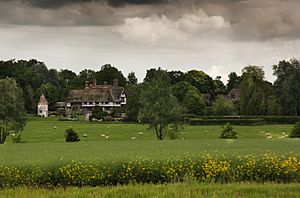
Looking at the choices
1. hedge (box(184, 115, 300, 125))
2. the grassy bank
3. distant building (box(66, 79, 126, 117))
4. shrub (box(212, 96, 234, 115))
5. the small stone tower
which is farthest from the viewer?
distant building (box(66, 79, 126, 117))

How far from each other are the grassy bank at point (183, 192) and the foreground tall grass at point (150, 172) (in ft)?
7.69

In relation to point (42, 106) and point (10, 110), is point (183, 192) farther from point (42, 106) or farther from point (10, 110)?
point (42, 106)

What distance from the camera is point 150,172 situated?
22.8m

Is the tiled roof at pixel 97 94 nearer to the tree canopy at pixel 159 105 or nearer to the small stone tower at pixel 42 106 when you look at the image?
the small stone tower at pixel 42 106

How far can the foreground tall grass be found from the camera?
22.2 metres

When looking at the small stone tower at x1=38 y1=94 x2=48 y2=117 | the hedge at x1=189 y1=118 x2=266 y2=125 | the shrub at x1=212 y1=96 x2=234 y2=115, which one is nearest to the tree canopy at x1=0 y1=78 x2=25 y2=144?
the hedge at x1=189 y1=118 x2=266 y2=125

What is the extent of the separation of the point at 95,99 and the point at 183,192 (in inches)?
5756

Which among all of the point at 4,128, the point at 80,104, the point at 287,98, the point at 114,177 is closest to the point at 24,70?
the point at 80,104

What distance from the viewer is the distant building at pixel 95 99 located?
163m

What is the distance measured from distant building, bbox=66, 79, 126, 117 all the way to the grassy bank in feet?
466

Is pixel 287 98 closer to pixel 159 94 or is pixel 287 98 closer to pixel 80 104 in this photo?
pixel 159 94

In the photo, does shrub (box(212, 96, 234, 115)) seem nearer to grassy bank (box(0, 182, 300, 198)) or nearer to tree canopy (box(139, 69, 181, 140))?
tree canopy (box(139, 69, 181, 140))

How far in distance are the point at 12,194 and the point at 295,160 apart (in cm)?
1199

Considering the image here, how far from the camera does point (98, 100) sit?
16225 centimetres
